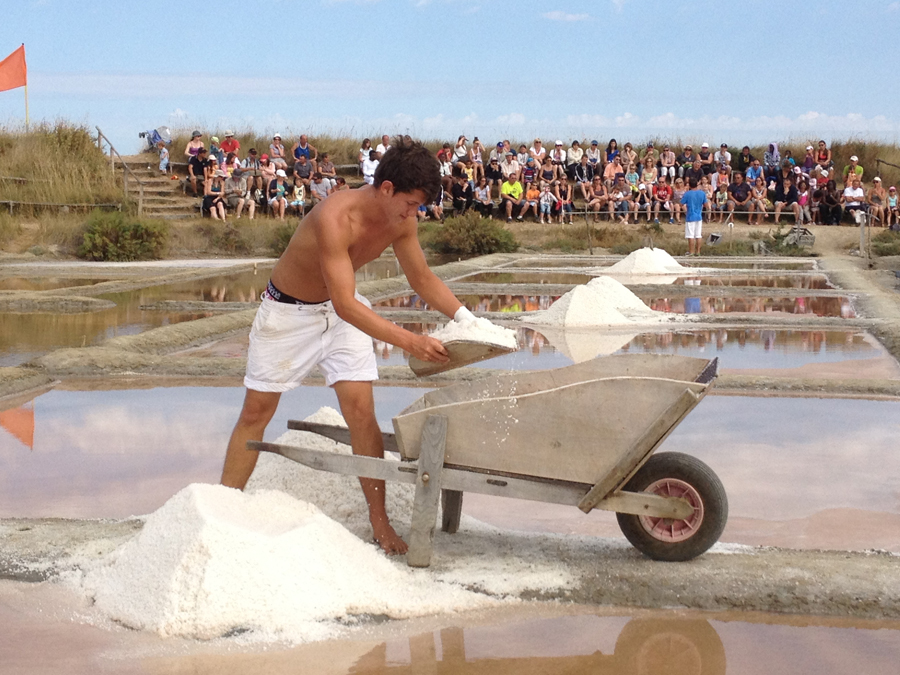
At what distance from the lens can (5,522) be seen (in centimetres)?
381

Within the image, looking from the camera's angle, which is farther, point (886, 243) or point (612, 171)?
point (612, 171)

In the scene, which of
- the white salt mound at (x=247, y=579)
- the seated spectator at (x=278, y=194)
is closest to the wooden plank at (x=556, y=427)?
the white salt mound at (x=247, y=579)

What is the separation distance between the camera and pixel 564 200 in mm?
22578

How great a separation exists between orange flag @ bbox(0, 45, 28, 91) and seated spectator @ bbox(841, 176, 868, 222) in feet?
58.9

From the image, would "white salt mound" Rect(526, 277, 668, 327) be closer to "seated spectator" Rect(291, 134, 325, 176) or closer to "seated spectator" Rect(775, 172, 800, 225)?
"seated spectator" Rect(291, 134, 325, 176)

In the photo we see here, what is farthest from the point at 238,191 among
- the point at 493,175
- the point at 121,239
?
the point at 493,175

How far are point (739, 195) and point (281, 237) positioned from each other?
967 cm

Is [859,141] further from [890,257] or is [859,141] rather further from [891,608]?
[891,608]

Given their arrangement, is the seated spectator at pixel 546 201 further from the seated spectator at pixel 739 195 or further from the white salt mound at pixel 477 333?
the white salt mound at pixel 477 333

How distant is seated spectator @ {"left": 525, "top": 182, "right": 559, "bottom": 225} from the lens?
72.3ft

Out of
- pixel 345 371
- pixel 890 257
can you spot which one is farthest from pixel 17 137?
pixel 345 371

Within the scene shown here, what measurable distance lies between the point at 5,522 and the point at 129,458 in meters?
1.06

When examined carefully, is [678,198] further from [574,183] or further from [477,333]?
[477,333]

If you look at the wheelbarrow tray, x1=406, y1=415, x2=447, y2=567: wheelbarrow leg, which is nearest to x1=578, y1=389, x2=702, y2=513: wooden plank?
the wheelbarrow tray
